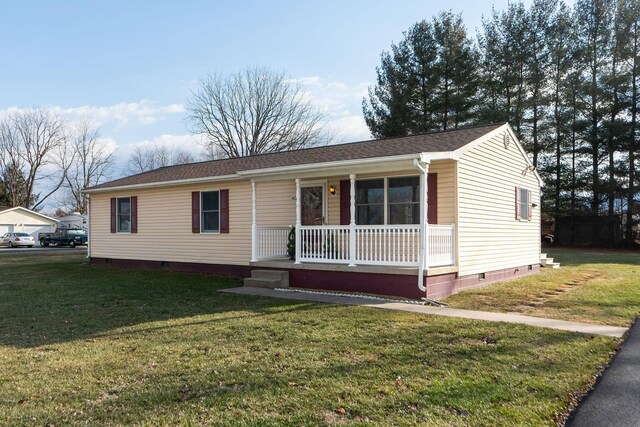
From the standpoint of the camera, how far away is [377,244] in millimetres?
9688

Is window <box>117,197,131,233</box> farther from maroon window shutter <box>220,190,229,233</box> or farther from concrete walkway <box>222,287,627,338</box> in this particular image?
concrete walkway <box>222,287,627,338</box>

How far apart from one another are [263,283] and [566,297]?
20.7 feet

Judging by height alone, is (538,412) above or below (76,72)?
below

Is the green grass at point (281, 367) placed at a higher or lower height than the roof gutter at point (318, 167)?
lower

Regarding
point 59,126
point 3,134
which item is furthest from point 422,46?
point 3,134

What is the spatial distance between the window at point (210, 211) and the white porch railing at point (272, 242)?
7.63 feet

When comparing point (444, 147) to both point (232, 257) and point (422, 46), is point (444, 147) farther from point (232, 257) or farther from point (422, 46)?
point (422, 46)

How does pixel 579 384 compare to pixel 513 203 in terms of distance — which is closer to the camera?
pixel 579 384

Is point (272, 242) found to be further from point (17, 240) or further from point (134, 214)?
point (17, 240)

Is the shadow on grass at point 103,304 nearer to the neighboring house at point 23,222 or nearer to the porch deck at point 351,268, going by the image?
the porch deck at point 351,268

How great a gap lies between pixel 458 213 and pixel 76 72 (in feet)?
60.3

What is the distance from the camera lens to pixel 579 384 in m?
4.18

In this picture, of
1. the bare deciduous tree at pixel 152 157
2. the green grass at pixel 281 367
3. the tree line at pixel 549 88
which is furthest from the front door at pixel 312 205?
the bare deciduous tree at pixel 152 157

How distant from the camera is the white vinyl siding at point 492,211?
32.5 feet
